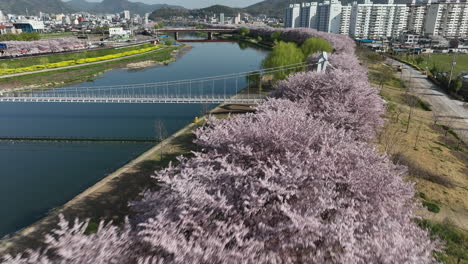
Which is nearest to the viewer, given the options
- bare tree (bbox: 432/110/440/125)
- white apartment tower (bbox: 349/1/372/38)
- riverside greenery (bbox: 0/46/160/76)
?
→ bare tree (bbox: 432/110/440/125)

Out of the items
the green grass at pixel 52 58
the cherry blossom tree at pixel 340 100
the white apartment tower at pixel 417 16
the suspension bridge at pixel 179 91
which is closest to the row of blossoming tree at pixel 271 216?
the cherry blossom tree at pixel 340 100

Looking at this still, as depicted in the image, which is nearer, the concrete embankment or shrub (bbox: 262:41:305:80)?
the concrete embankment

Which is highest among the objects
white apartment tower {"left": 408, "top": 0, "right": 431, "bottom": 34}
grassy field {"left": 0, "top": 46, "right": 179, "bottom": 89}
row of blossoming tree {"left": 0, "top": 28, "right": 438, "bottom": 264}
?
white apartment tower {"left": 408, "top": 0, "right": 431, "bottom": 34}

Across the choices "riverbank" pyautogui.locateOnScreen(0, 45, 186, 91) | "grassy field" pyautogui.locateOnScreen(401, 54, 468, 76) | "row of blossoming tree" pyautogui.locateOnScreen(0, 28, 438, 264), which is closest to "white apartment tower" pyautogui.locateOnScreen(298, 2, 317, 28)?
"grassy field" pyautogui.locateOnScreen(401, 54, 468, 76)

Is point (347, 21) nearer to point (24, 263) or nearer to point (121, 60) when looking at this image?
point (121, 60)

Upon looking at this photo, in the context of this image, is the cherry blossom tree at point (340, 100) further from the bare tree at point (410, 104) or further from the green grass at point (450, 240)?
the bare tree at point (410, 104)

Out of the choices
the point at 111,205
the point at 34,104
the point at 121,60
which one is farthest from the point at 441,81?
the point at 121,60

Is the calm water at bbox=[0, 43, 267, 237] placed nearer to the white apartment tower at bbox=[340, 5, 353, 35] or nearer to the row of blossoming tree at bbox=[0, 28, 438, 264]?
the row of blossoming tree at bbox=[0, 28, 438, 264]

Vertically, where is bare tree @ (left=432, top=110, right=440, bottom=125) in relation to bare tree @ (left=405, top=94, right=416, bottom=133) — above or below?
below
